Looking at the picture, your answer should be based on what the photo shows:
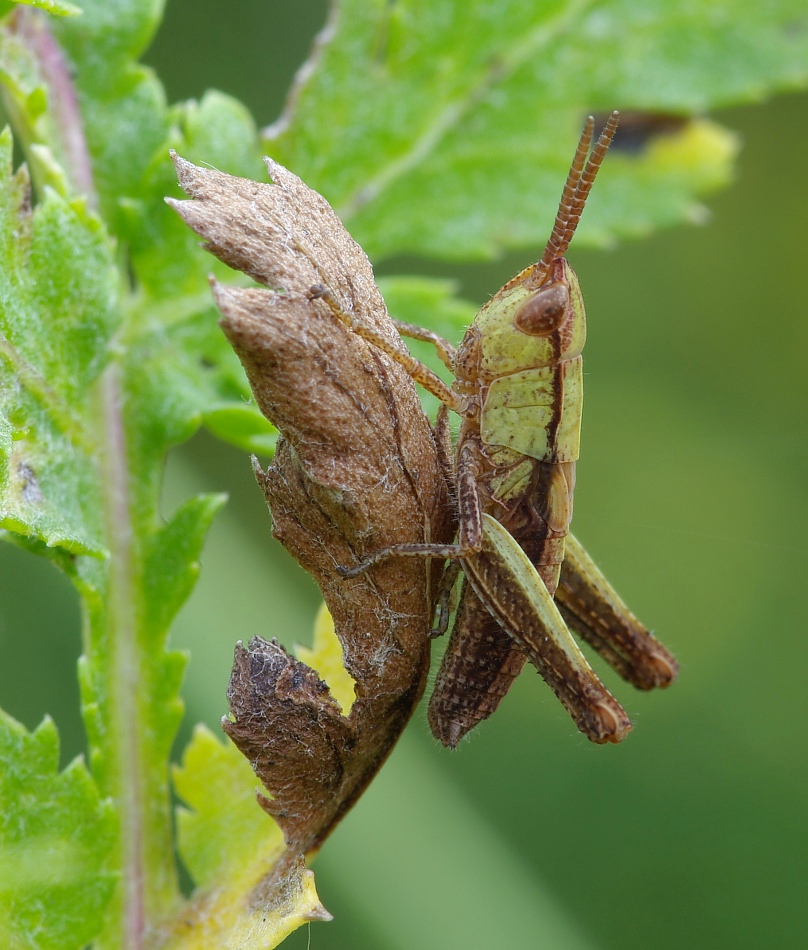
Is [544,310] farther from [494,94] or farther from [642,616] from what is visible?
[642,616]

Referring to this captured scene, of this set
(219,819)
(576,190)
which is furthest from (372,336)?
(219,819)

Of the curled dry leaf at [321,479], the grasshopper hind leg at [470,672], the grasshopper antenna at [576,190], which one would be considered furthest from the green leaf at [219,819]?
the grasshopper antenna at [576,190]

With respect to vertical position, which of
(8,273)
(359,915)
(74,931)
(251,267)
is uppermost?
(251,267)

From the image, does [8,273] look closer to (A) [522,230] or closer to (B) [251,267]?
(B) [251,267]

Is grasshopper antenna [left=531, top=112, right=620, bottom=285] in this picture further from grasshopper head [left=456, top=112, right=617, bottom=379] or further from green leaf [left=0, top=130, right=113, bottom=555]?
green leaf [left=0, top=130, right=113, bottom=555]

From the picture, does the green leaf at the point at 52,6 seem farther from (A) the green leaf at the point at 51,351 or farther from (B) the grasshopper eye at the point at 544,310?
(B) the grasshopper eye at the point at 544,310

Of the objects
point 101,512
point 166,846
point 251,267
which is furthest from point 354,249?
point 166,846

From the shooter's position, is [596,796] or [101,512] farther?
[596,796]

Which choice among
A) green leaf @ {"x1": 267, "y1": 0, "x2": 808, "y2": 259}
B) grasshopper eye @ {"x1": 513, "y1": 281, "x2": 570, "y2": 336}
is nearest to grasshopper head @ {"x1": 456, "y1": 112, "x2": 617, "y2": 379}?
grasshopper eye @ {"x1": 513, "y1": 281, "x2": 570, "y2": 336}
